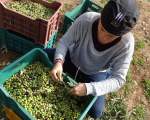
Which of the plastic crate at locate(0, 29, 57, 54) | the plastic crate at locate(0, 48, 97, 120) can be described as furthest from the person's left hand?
the plastic crate at locate(0, 29, 57, 54)

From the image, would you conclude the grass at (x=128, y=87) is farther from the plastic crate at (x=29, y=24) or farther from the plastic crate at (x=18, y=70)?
the plastic crate at (x=18, y=70)

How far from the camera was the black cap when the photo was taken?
8.53 feet

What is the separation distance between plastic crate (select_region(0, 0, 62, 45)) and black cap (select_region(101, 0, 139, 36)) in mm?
1090

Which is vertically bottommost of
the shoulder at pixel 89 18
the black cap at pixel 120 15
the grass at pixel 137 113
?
the grass at pixel 137 113

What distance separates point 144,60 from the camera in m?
4.74

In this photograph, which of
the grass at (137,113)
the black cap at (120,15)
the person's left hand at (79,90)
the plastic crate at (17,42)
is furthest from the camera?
the grass at (137,113)

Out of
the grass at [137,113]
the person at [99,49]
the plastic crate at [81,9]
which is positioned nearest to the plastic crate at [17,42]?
the plastic crate at [81,9]

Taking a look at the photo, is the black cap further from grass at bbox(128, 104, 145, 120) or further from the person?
grass at bbox(128, 104, 145, 120)

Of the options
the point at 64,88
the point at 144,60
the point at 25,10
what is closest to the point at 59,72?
the point at 64,88

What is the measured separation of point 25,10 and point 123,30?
160cm

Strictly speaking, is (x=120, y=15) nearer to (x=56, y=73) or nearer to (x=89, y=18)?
(x=89, y=18)

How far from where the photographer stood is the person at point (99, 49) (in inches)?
104

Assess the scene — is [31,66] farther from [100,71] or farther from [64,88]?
[100,71]

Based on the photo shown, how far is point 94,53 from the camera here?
319cm
